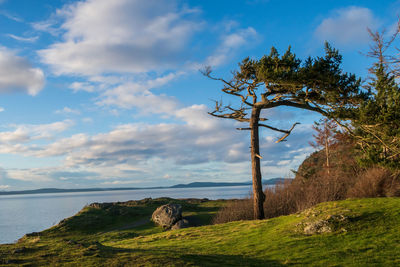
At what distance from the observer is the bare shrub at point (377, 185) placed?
17.5 meters

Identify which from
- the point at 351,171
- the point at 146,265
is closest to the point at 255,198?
the point at 351,171

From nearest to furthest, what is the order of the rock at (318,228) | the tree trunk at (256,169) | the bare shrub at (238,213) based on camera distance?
the rock at (318,228) < the tree trunk at (256,169) < the bare shrub at (238,213)

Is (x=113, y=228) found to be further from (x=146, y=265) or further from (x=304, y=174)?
(x=146, y=265)

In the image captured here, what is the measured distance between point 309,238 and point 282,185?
33.3 ft

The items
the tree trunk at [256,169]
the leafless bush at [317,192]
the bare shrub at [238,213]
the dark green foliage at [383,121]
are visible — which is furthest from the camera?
the bare shrub at [238,213]

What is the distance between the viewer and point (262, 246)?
10.8m

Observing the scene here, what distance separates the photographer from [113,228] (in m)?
23.9

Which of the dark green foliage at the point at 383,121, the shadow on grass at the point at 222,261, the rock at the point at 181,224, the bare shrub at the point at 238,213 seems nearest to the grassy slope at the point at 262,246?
the shadow on grass at the point at 222,261

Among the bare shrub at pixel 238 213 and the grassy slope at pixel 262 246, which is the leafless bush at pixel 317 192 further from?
the grassy slope at pixel 262 246

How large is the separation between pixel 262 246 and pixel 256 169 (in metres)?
7.97

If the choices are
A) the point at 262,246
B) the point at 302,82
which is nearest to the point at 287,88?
the point at 302,82

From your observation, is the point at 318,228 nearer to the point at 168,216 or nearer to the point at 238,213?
the point at 238,213

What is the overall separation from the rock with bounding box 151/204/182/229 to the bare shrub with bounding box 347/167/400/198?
11701 mm

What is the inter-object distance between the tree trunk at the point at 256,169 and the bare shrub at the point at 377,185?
192 inches
